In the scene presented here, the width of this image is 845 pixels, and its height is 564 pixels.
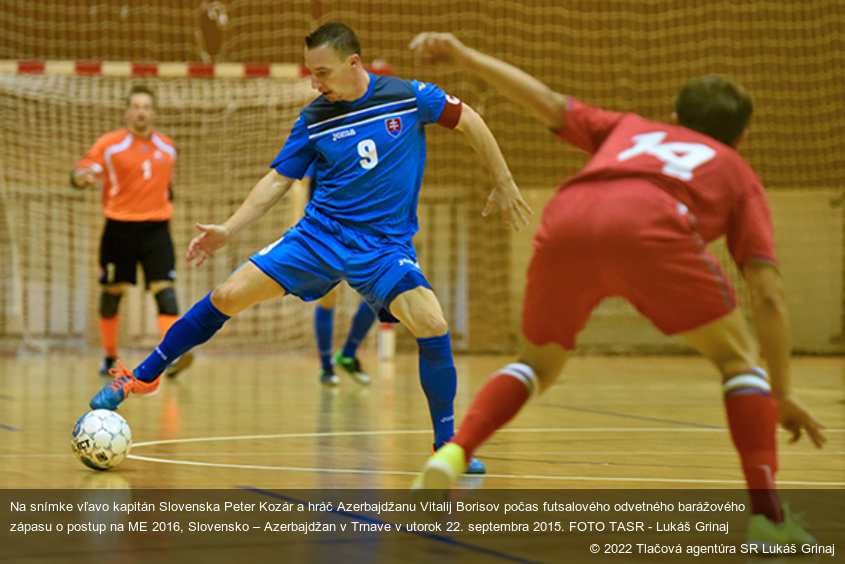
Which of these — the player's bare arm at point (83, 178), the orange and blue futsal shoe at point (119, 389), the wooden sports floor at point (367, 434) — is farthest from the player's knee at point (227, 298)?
the player's bare arm at point (83, 178)

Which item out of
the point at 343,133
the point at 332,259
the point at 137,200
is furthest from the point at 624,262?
the point at 137,200

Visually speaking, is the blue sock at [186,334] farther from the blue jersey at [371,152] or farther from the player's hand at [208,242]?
the blue jersey at [371,152]

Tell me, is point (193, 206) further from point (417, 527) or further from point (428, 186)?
point (417, 527)

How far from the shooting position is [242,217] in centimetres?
439

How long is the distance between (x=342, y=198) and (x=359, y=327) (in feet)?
12.7

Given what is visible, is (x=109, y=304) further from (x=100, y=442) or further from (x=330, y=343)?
(x=100, y=442)

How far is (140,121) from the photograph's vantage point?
823cm

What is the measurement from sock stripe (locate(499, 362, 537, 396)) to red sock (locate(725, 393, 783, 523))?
1.69 ft

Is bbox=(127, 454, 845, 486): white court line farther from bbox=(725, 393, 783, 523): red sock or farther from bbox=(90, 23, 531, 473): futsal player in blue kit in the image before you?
bbox=(725, 393, 783, 523): red sock

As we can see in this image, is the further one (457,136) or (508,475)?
(457,136)

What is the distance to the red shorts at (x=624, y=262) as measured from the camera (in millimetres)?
2705

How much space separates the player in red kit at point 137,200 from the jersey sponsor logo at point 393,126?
163 inches

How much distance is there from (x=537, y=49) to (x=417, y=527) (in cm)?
1192

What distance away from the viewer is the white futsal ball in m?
3.91
